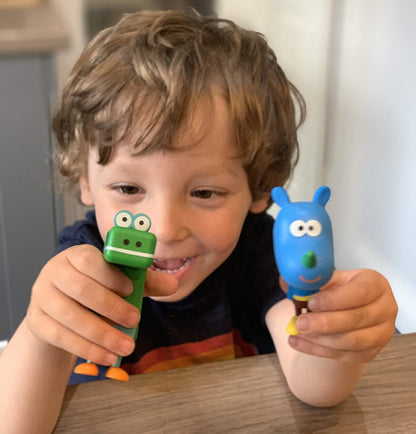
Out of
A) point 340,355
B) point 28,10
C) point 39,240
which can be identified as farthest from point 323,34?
point 340,355

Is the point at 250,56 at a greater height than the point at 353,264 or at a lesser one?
greater

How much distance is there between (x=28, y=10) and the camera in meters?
1.41

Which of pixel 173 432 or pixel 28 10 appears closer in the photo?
pixel 173 432

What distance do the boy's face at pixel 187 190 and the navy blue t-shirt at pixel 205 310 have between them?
122 millimetres

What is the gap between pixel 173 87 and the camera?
0.68 metres

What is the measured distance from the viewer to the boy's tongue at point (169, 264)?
740 millimetres

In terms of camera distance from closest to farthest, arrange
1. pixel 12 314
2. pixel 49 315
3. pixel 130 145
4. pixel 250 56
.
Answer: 1. pixel 49 315
2. pixel 130 145
3. pixel 250 56
4. pixel 12 314

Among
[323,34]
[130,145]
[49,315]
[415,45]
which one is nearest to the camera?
[49,315]

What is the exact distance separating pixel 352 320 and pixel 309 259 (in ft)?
0.48

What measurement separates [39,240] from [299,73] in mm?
950

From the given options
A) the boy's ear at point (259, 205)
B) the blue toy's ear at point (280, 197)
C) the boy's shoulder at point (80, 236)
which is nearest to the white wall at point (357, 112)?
the boy's ear at point (259, 205)

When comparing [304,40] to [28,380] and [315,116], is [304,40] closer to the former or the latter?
[315,116]

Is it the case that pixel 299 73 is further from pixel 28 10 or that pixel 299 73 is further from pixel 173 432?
pixel 173 432

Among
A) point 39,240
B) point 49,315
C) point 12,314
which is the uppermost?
point 49,315
